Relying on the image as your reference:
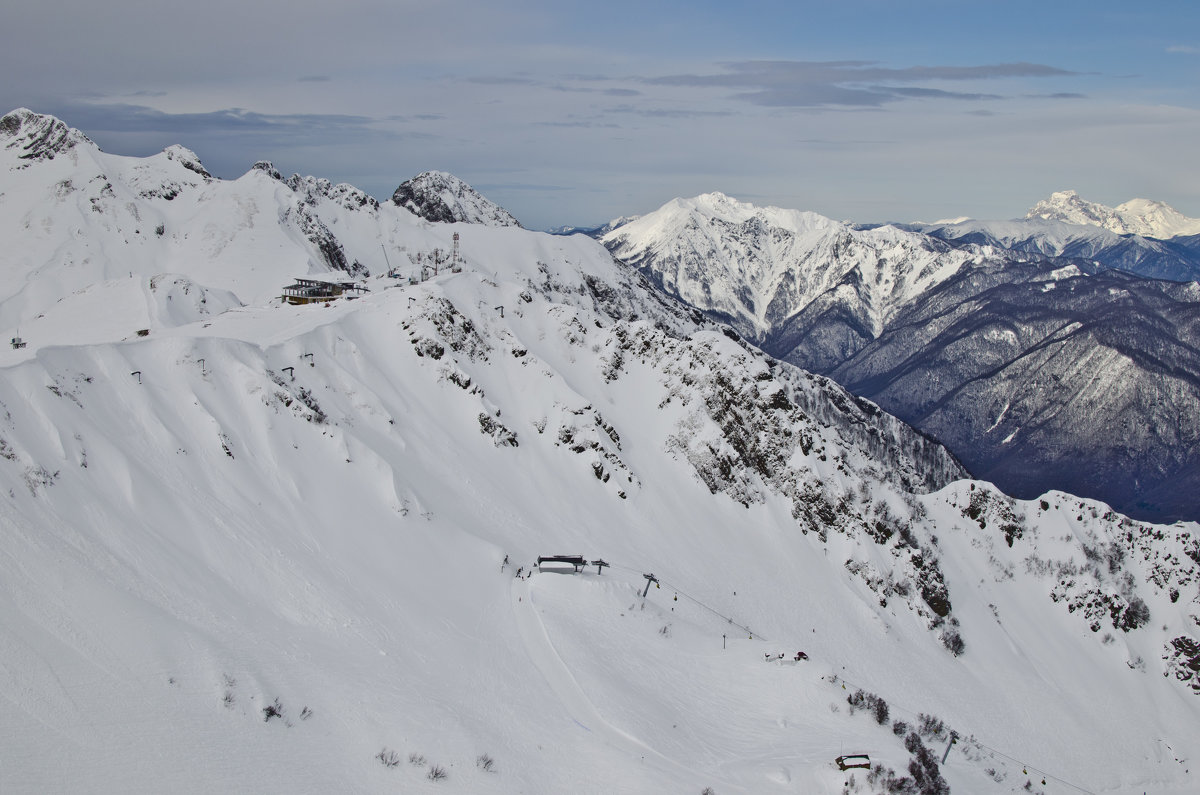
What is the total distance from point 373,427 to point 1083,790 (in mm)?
56067

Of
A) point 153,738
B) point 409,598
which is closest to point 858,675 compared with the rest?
point 409,598

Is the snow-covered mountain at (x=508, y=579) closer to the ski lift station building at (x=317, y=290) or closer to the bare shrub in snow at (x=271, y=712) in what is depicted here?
the bare shrub in snow at (x=271, y=712)

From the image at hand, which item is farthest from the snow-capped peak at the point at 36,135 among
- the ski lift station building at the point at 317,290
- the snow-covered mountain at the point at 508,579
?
the ski lift station building at the point at 317,290

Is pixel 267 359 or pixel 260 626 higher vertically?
pixel 267 359

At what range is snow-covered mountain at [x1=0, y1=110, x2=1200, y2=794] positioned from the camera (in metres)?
24.7

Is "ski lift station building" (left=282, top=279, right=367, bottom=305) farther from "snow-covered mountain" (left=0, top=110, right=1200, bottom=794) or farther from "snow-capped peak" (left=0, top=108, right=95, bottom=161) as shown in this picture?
"snow-capped peak" (left=0, top=108, right=95, bottom=161)

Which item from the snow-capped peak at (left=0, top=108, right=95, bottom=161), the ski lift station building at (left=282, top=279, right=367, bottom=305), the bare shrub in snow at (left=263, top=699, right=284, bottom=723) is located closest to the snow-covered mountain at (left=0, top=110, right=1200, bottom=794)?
the bare shrub in snow at (left=263, top=699, right=284, bottom=723)

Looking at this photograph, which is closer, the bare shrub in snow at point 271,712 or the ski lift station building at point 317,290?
the bare shrub in snow at point 271,712

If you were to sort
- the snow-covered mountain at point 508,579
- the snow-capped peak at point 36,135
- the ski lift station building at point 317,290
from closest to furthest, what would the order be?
the snow-covered mountain at point 508,579 < the ski lift station building at point 317,290 < the snow-capped peak at point 36,135

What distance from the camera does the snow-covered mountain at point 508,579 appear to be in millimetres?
24688

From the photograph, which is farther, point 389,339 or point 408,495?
point 389,339

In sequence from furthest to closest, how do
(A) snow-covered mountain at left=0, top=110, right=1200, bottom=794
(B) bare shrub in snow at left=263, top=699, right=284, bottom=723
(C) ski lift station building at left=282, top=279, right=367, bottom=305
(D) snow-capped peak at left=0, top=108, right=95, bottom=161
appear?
(D) snow-capped peak at left=0, top=108, right=95, bottom=161 → (C) ski lift station building at left=282, top=279, right=367, bottom=305 → (A) snow-covered mountain at left=0, top=110, right=1200, bottom=794 → (B) bare shrub in snow at left=263, top=699, right=284, bottom=723

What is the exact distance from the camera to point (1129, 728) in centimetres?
5881

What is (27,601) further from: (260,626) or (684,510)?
(684,510)
